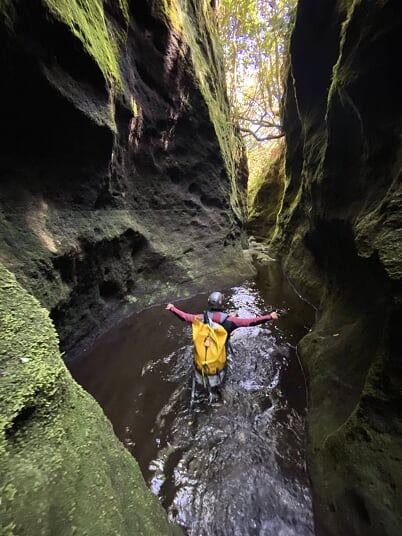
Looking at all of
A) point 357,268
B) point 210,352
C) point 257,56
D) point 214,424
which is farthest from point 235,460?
point 257,56

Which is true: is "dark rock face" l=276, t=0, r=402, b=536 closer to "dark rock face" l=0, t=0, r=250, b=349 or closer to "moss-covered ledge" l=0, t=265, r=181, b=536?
"moss-covered ledge" l=0, t=265, r=181, b=536

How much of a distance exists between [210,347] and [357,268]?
2.99 m

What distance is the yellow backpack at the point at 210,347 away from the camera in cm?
421

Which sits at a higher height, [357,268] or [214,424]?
[357,268]

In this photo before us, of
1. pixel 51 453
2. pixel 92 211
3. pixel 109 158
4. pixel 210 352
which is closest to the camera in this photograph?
pixel 51 453

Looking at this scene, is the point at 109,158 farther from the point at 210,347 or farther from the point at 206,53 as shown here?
the point at 206,53

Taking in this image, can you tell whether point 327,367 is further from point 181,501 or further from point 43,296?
point 43,296

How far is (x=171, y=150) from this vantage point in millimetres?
9539

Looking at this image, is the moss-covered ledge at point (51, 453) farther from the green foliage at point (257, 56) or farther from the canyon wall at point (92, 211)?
the green foliage at point (257, 56)

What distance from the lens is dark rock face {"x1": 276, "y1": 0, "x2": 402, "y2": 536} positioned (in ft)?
8.07

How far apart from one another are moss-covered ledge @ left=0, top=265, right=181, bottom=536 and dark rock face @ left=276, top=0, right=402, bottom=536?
1.72 m

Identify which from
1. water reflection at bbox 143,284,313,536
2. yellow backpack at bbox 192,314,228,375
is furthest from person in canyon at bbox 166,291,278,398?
water reflection at bbox 143,284,313,536

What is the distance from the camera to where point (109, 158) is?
20.2 feet

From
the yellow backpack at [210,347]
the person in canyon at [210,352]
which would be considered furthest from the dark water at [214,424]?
the yellow backpack at [210,347]
